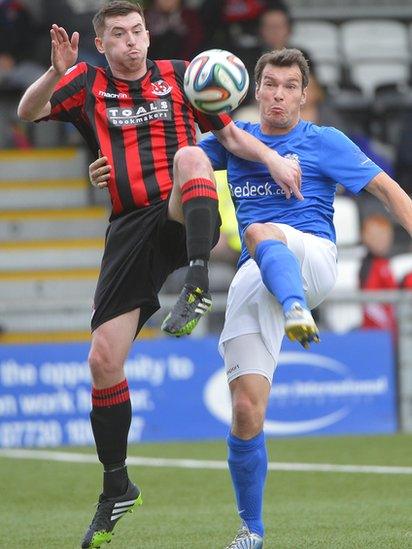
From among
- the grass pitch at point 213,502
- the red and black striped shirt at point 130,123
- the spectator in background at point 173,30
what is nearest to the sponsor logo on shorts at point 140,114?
the red and black striped shirt at point 130,123

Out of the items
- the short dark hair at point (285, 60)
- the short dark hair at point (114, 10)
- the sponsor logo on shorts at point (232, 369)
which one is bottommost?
the sponsor logo on shorts at point (232, 369)

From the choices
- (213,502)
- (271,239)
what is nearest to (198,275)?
(271,239)

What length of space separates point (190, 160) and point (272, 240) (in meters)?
0.51

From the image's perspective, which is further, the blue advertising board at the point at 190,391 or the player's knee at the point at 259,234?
the blue advertising board at the point at 190,391

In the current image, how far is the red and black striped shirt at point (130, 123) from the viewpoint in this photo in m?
6.34

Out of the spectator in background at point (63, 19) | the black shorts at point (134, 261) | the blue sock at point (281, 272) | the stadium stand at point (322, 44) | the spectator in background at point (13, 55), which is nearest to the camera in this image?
the blue sock at point (281, 272)

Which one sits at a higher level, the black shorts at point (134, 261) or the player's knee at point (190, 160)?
the player's knee at point (190, 160)

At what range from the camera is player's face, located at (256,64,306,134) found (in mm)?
6168

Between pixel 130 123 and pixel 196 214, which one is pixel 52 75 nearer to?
pixel 130 123

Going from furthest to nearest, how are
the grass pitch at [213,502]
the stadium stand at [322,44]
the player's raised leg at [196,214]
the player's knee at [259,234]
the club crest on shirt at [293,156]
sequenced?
the stadium stand at [322,44], the grass pitch at [213,502], the club crest on shirt at [293,156], the player's knee at [259,234], the player's raised leg at [196,214]

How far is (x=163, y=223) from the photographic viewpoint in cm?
624

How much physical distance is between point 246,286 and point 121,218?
0.70 m

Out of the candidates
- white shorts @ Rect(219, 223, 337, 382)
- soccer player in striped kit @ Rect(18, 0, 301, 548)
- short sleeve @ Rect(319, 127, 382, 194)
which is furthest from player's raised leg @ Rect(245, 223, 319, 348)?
short sleeve @ Rect(319, 127, 382, 194)

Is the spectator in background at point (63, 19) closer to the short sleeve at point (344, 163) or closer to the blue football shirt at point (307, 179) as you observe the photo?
the blue football shirt at point (307, 179)
